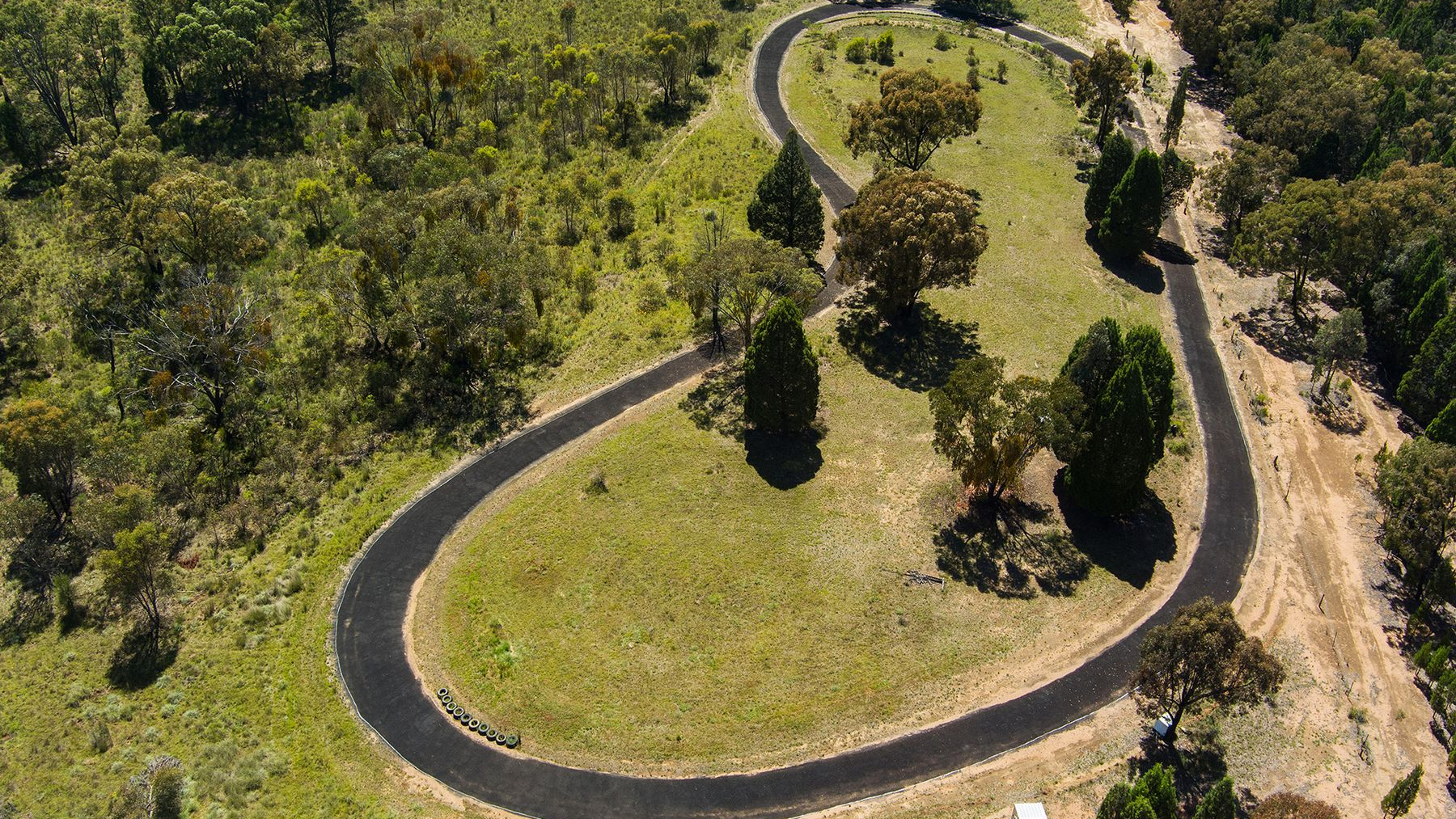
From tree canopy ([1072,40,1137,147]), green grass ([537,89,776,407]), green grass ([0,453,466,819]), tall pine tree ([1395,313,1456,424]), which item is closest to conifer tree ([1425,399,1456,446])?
tall pine tree ([1395,313,1456,424])

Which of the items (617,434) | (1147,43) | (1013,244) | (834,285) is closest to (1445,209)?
(1013,244)

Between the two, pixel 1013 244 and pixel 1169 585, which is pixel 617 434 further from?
pixel 1013 244

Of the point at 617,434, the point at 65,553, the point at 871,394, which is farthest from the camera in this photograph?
the point at 871,394

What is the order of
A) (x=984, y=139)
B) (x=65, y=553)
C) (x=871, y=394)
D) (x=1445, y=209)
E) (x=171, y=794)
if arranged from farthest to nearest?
(x=984, y=139), (x=1445, y=209), (x=871, y=394), (x=65, y=553), (x=171, y=794)

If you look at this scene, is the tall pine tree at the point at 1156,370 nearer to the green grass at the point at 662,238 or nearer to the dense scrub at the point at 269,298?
the green grass at the point at 662,238

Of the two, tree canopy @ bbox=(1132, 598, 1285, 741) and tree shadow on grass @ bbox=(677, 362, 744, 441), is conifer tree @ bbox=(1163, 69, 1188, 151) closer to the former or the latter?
tree shadow on grass @ bbox=(677, 362, 744, 441)

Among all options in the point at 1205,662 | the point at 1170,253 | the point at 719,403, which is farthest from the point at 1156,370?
the point at 1170,253

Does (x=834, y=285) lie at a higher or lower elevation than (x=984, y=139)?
lower
